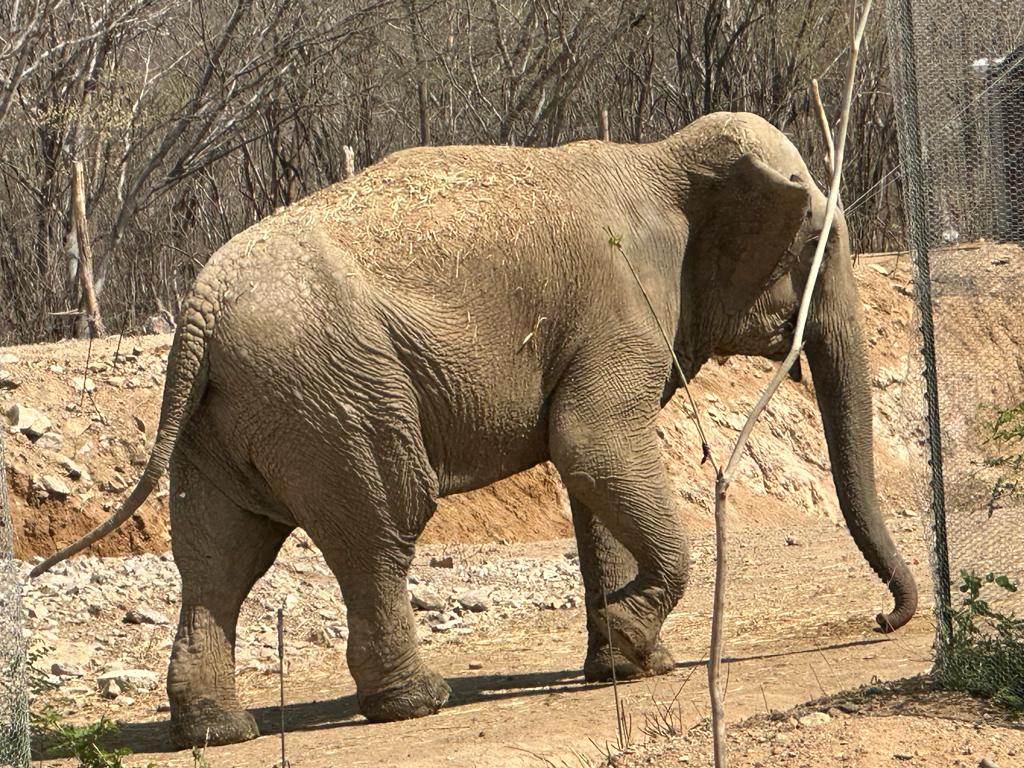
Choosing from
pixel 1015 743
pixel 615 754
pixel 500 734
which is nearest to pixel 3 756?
pixel 500 734

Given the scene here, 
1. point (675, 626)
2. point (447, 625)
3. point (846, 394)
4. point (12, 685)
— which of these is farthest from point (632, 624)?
point (447, 625)

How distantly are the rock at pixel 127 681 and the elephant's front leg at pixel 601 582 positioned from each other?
2.56 m

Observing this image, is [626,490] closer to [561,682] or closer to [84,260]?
[561,682]

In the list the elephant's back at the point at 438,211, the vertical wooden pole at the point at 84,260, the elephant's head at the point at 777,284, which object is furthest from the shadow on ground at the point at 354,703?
the vertical wooden pole at the point at 84,260

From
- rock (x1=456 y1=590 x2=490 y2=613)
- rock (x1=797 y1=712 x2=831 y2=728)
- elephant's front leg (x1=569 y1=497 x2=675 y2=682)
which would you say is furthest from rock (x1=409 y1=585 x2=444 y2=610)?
rock (x1=797 y1=712 x2=831 y2=728)

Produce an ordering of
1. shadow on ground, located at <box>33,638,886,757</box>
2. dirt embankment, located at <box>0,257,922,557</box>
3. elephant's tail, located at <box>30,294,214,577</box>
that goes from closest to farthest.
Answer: elephant's tail, located at <box>30,294,214,577</box> < shadow on ground, located at <box>33,638,886,757</box> < dirt embankment, located at <box>0,257,922,557</box>

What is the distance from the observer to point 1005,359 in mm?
6617

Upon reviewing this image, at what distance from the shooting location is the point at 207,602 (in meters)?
7.16

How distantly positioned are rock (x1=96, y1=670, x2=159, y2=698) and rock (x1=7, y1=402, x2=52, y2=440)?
513 centimetres

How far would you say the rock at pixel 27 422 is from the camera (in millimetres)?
13781

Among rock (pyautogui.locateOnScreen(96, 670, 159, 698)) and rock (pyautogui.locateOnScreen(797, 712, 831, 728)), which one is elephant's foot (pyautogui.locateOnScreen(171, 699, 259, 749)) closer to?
rock (pyautogui.locateOnScreen(96, 670, 159, 698))

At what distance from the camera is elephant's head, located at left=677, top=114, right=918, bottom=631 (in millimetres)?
7848

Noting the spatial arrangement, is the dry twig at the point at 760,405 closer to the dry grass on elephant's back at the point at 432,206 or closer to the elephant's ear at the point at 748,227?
the dry grass on elephant's back at the point at 432,206

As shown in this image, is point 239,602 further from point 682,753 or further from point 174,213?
point 174,213
